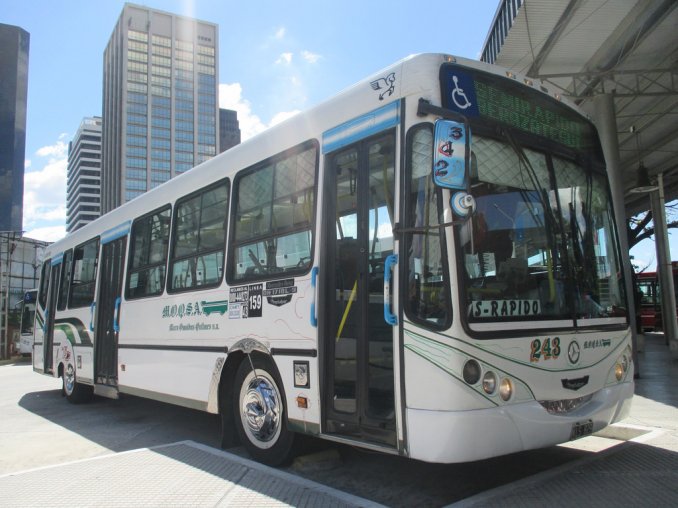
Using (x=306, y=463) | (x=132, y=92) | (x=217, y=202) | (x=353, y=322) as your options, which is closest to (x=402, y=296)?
(x=353, y=322)

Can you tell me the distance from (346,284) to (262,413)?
1.63 m

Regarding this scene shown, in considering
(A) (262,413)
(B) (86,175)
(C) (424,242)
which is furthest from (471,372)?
(B) (86,175)

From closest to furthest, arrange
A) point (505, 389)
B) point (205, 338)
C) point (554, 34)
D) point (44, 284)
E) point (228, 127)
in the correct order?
1. point (505, 389)
2. point (205, 338)
3. point (554, 34)
4. point (44, 284)
5. point (228, 127)

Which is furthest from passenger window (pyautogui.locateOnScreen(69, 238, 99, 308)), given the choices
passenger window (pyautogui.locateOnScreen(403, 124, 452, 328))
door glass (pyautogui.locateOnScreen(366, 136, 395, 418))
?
passenger window (pyautogui.locateOnScreen(403, 124, 452, 328))

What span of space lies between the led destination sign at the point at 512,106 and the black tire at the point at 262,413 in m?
2.76

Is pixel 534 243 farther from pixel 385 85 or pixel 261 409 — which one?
pixel 261 409

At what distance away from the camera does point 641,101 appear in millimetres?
13812

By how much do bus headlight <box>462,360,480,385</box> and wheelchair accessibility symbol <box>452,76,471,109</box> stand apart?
1752mm

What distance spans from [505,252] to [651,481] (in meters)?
1.98

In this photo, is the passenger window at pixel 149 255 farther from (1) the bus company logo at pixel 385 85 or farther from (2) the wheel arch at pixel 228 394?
(1) the bus company logo at pixel 385 85

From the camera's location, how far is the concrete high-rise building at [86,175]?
152 metres

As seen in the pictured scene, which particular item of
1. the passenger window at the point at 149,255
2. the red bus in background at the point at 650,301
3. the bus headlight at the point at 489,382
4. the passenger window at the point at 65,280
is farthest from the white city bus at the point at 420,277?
the red bus in background at the point at 650,301

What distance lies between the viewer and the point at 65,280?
35.0ft

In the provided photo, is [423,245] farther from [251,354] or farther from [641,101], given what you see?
[641,101]
